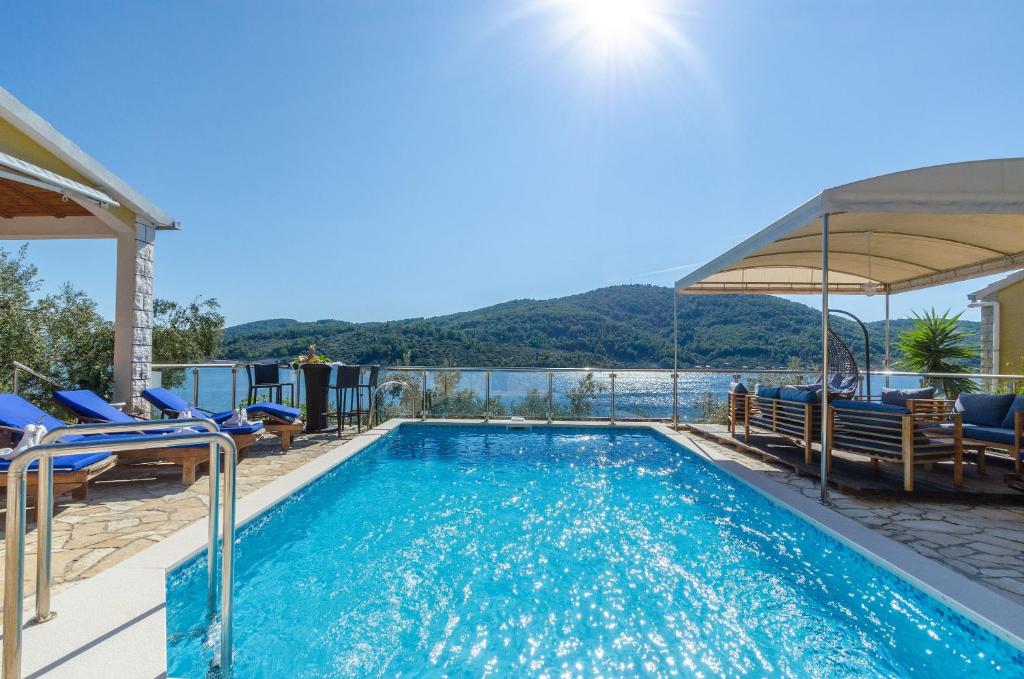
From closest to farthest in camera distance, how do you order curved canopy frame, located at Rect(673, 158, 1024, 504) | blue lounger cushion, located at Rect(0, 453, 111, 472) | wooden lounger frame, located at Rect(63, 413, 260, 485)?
blue lounger cushion, located at Rect(0, 453, 111, 472) → curved canopy frame, located at Rect(673, 158, 1024, 504) → wooden lounger frame, located at Rect(63, 413, 260, 485)

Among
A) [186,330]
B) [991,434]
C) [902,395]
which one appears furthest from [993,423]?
[186,330]

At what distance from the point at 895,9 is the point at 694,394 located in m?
6.29

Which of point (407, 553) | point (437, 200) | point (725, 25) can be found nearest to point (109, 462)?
point (407, 553)

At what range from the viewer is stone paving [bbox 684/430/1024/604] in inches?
119

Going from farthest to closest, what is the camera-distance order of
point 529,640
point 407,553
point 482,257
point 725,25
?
1. point 482,257
2. point 725,25
3. point 407,553
4. point 529,640

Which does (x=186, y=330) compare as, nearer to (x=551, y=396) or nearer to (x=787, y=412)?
(x=551, y=396)

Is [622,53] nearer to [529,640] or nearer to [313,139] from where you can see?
[313,139]

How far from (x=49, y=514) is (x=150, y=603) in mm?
757

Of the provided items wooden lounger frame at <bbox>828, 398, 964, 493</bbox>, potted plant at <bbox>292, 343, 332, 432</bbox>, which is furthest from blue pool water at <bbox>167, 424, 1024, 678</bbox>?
potted plant at <bbox>292, 343, 332, 432</bbox>

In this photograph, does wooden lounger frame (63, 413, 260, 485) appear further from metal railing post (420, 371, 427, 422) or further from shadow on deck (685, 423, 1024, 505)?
shadow on deck (685, 423, 1024, 505)

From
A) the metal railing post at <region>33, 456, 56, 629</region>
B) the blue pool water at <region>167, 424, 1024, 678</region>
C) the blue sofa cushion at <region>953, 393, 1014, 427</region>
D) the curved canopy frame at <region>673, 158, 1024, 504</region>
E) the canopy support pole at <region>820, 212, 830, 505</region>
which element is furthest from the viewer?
the blue sofa cushion at <region>953, 393, 1014, 427</region>

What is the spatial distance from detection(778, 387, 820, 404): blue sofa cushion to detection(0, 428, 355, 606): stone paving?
582 cm

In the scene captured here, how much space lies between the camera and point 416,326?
22.5m

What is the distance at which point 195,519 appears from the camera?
3730 mm
